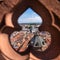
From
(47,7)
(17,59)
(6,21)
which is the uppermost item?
(47,7)

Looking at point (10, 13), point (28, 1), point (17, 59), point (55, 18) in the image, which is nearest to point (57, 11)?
point (55, 18)

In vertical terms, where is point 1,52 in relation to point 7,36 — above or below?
below

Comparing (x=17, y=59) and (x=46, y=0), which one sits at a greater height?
(x=46, y=0)

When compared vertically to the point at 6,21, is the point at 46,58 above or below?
below

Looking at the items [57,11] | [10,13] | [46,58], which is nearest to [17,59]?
[46,58]

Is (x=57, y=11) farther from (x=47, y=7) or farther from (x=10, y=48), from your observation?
(x=10, y=48)

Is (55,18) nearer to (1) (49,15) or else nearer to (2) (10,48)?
(1) (49,15)

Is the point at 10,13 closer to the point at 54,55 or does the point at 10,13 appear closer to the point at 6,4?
the point at 6,4

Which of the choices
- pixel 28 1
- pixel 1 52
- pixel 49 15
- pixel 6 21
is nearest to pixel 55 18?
pixel 49 15
